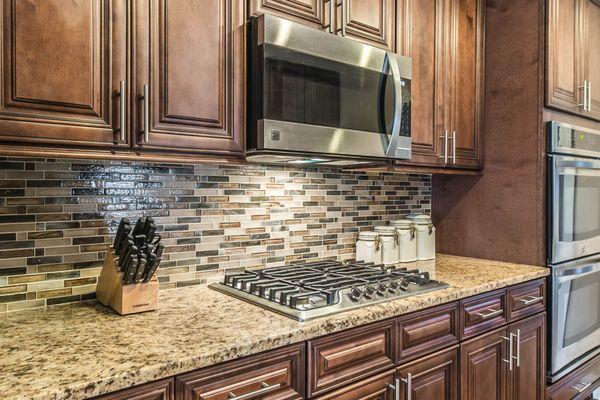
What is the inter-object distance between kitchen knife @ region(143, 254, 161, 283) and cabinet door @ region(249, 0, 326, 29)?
90 centimetres

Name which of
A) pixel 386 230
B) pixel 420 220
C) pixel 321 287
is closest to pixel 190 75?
pixel 321 287

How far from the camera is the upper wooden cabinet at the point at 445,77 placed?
207 centimetres

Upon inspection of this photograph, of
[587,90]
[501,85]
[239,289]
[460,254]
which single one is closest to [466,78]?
[501,85]

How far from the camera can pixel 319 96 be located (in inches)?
62.9

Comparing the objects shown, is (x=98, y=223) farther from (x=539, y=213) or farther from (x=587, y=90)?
(x=587, y=90)

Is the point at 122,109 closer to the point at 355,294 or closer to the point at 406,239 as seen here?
the point at 355,294

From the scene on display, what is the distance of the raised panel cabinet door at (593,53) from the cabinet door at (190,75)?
206 cm

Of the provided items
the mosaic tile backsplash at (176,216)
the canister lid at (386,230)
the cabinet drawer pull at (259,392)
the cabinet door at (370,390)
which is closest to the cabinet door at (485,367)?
the cabinet door at (370,390)

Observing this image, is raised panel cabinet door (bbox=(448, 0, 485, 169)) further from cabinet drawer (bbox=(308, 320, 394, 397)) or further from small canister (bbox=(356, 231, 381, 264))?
cabinet drawer (bbox=(308, 320, 394, 397))

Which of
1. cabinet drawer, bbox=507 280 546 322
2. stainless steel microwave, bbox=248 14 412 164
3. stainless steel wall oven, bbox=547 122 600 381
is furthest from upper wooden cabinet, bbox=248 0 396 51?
cabinet drawer, bbox=507 280 546 322

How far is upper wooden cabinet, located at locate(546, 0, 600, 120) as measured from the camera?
2.19m

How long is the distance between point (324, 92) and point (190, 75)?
49 cm

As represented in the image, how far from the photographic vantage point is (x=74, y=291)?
1490 millimetres

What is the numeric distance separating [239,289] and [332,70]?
885 millimetres
